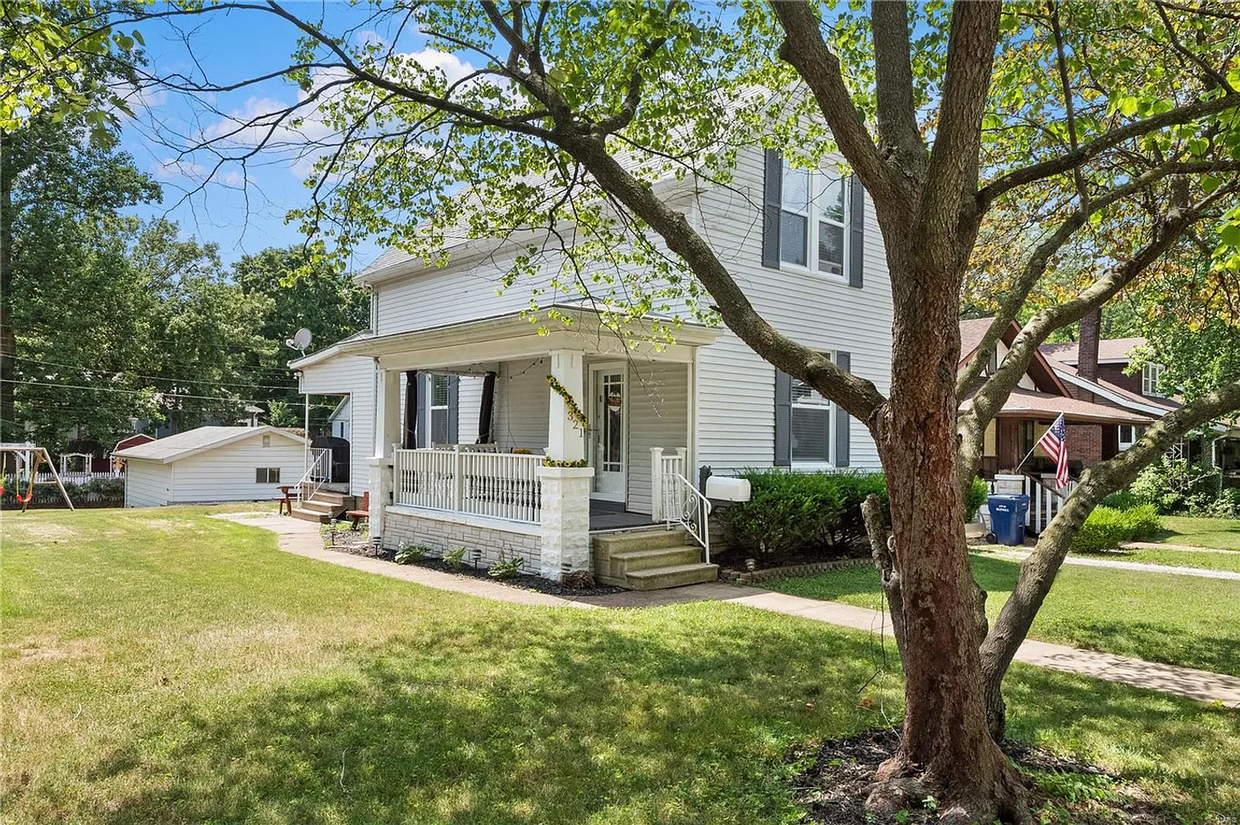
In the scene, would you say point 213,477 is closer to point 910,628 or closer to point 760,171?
point 760,171

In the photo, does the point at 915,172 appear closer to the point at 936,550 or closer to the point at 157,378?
the point at 936,550

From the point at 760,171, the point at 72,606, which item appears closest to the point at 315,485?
the point at 72,606

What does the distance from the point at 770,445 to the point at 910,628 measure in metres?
9.04

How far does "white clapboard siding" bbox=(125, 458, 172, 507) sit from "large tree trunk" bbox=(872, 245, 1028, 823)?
29.0 meters

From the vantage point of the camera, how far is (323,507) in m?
18.2

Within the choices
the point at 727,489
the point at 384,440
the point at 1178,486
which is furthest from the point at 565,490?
the point at 1178,486

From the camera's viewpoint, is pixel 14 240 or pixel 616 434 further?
pixel 14 240

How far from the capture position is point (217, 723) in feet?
15.0

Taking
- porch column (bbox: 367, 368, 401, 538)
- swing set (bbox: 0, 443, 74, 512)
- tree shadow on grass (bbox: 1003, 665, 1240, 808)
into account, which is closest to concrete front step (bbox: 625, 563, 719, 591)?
tree shadow on grass (bbox: 1003, 665, 1240, 808)

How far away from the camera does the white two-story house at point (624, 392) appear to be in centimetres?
1012

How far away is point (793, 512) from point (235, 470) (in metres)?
24.2

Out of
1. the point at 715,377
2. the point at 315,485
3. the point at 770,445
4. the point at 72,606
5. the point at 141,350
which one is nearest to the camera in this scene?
the point at 72,606

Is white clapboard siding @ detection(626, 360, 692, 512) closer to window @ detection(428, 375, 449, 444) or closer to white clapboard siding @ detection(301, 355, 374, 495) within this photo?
window @ detection(428, 375, 449, 444)

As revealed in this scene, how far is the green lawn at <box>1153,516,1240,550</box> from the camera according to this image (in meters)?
15.5
